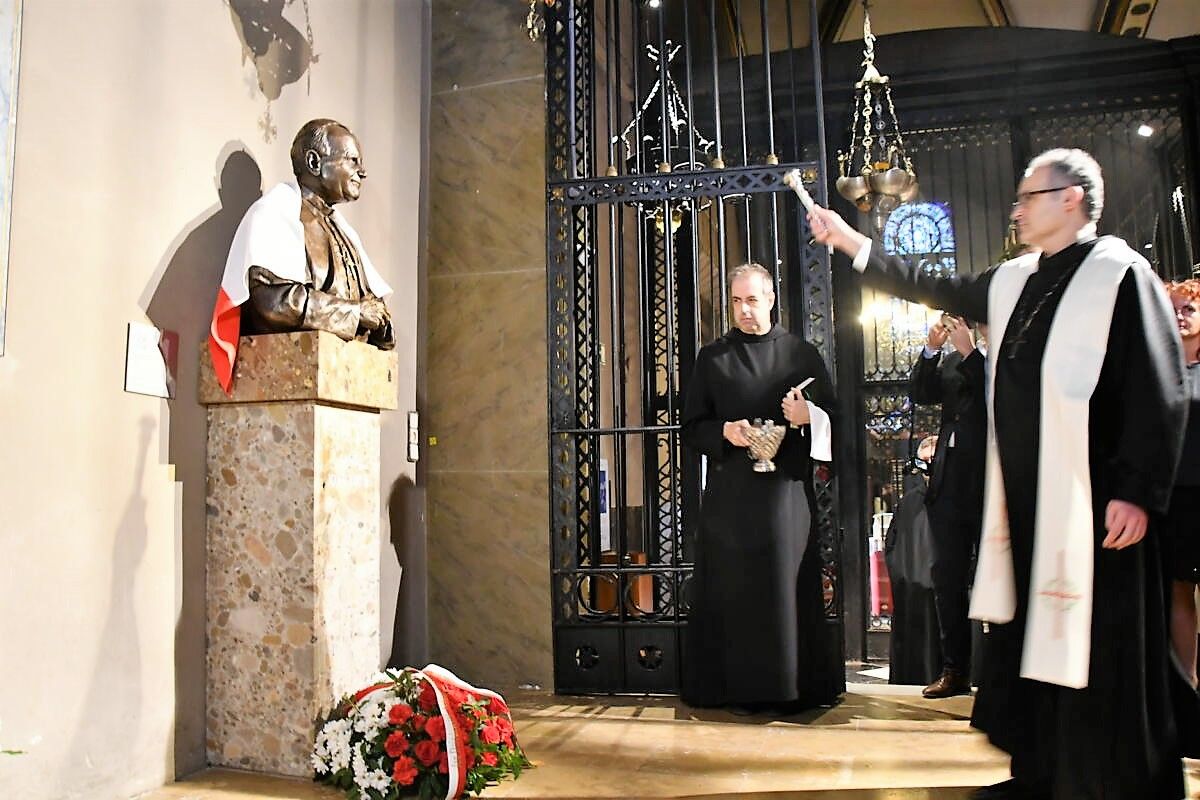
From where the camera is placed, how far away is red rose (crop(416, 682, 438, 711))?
296 centimetres

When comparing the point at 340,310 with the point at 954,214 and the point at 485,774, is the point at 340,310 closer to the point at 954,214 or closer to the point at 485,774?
the point at 485,774

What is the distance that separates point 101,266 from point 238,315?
1.41 feet

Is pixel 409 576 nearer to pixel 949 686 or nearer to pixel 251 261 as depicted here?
pixel 251 261

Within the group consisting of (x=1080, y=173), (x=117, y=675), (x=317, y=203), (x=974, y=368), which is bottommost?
(x=117, y=675)

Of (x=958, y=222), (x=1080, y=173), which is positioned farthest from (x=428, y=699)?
(x=958, y=222)

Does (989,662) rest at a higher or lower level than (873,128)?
lower

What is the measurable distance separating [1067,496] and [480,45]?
3.63m

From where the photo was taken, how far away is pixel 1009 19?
952 cm

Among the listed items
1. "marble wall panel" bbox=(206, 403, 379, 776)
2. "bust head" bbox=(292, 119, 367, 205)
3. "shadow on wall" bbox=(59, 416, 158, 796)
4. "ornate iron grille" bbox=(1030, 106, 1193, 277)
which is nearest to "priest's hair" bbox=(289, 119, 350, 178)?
"bust head" bbox=(292, 119, 367, 205)

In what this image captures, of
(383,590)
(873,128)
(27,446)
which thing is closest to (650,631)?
(383,590)

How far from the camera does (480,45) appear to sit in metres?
4.85

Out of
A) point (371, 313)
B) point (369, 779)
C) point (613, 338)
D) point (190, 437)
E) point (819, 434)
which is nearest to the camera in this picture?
point (369, 779)

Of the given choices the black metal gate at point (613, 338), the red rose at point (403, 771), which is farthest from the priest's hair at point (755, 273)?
the red rose at point (403, 771)

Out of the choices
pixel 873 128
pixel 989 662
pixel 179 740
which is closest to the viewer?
pixel 989 662
